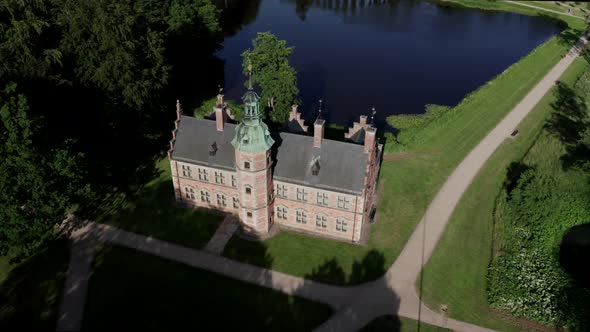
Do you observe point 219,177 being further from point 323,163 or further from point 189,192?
point 323,163

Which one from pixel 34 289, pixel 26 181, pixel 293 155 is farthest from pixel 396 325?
pixel 26 181

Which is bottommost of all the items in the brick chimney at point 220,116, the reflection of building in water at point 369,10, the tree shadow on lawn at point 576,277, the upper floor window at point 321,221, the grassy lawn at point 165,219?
the tree shadow on lawn at point 576,277

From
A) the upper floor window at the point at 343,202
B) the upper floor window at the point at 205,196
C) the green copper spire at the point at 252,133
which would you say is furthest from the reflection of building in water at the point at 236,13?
the upper floor window at the point at 343,202

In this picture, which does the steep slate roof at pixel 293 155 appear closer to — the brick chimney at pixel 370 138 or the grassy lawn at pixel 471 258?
the brick chimney at pixel 370 138

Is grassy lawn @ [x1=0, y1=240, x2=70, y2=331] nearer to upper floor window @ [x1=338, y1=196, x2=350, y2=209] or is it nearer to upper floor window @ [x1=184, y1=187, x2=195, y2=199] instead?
upper floor window @ [x1=184, y1=187, x2=195, y2=199]

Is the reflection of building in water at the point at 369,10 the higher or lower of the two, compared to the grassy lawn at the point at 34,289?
higher

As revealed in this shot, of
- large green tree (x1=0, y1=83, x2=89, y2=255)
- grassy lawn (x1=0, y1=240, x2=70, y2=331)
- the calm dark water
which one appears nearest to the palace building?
large green tree (x1=0, y1=83, x2=89, y2=255)
